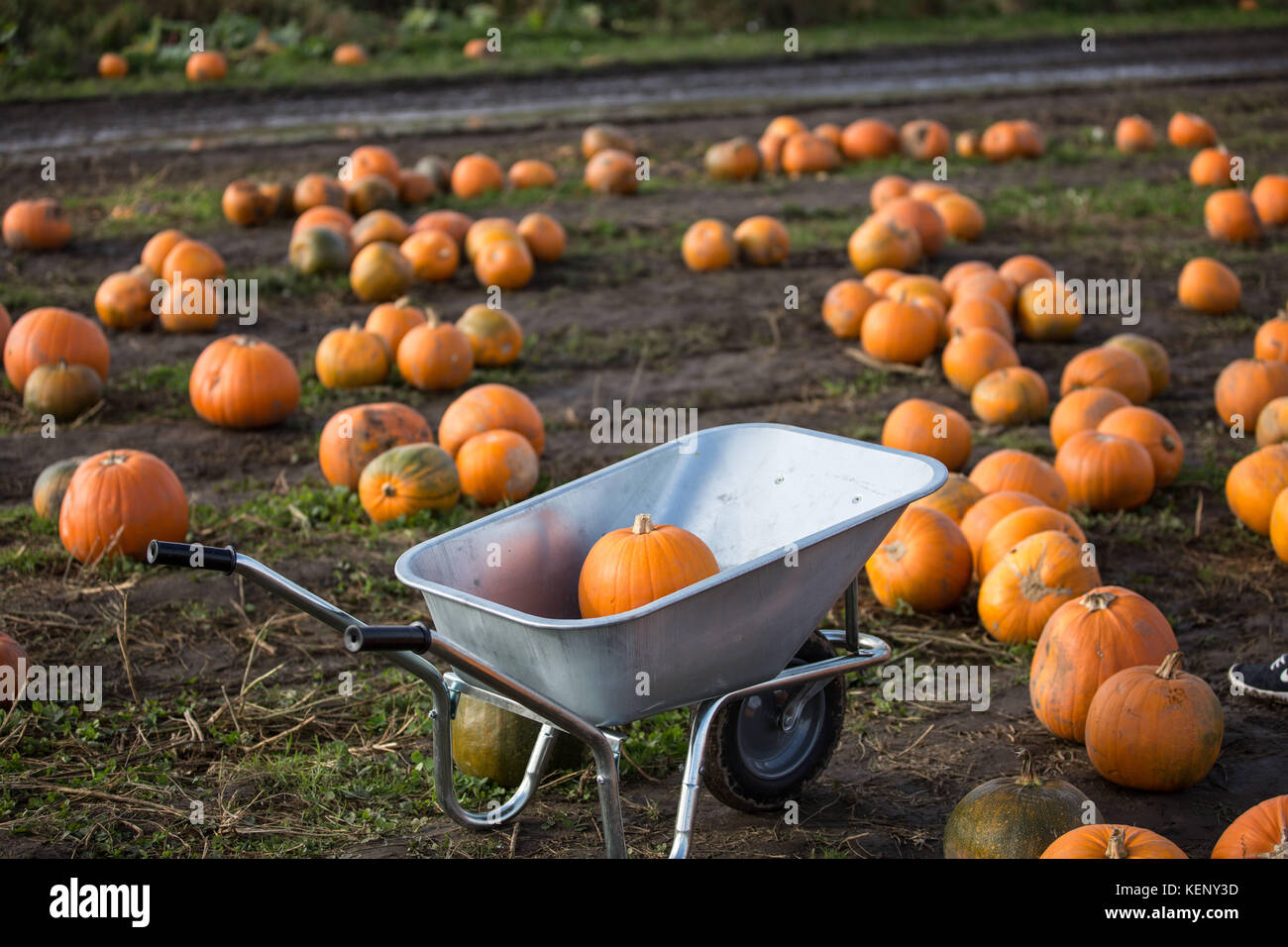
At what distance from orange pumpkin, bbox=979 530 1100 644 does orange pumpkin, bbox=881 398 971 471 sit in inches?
52.6

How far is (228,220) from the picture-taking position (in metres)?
10.7

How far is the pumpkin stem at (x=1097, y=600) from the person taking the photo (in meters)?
4.16

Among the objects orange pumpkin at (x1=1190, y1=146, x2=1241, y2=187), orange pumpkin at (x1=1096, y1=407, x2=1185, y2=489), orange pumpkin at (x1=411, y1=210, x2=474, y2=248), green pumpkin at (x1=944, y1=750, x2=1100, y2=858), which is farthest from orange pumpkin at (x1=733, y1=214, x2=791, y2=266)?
green pumpkin at (x1=944, y1=750, x2=1100, y2=858)

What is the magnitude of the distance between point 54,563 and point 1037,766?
3907 mm

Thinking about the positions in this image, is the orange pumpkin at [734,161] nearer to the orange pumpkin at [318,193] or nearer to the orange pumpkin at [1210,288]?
the orange pumpkin at [318,193]

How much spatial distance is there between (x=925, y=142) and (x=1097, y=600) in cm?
955

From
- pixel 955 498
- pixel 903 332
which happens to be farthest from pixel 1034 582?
pixel 903 332

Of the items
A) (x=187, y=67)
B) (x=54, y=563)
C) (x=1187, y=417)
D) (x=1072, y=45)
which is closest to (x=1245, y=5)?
(x=1072, y=45)

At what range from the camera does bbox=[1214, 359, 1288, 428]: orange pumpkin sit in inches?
258

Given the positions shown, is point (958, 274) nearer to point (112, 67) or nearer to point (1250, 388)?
point (1250, 388)

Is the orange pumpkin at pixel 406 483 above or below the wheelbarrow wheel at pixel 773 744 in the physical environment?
above

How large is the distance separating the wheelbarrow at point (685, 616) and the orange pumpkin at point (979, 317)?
394cm

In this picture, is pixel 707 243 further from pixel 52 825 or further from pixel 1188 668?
pixel 52 825

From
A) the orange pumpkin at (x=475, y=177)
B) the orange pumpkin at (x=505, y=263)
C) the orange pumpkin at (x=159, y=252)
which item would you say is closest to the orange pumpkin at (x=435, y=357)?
the orange pumpkin at (x=505, y=263)
